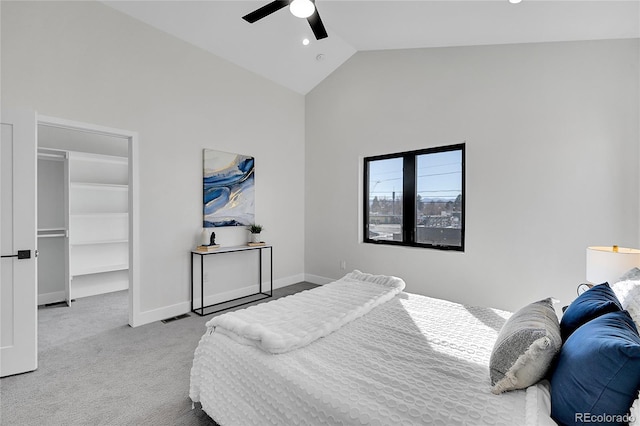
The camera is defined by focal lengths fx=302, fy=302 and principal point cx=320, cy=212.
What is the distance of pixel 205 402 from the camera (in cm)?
175

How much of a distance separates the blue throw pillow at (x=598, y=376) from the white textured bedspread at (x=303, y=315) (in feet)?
3.63

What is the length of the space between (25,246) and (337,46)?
4285 millimetres

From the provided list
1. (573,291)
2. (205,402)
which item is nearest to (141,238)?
(205,402)

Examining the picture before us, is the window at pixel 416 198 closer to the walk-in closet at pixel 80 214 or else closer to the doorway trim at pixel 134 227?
the doorway trim at pixel 134 227

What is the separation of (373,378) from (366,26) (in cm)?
384

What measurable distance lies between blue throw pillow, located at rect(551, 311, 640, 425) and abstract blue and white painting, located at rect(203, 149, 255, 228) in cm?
379

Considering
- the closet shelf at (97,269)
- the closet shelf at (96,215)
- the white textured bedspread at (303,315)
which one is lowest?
the closet shelf at (97,269)

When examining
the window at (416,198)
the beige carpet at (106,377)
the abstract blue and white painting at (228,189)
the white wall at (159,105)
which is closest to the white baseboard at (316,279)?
the white wall at (159,105)

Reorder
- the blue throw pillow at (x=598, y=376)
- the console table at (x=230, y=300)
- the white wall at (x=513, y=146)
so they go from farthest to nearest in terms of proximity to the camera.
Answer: the console table at (x=230, y=300), the white wall at (x=513, y=146), the blue throw pillow at (x=598, y=376)

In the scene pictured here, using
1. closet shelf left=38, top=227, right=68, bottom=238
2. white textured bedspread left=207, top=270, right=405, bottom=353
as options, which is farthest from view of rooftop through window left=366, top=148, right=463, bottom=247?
closet shelf left=38, top=227, right=68, bottom=238

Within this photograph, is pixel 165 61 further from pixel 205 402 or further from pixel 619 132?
pixel 619 132

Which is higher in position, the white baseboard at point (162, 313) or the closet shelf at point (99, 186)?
the closet shelf at point (99, 186)

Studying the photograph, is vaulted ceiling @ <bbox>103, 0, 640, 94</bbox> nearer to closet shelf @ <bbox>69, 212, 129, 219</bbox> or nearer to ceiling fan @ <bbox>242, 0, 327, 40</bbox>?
ceiling fan @ <bbox>242, 0, 327, 40</bbox>

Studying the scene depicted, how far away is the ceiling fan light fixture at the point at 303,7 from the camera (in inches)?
88.8
